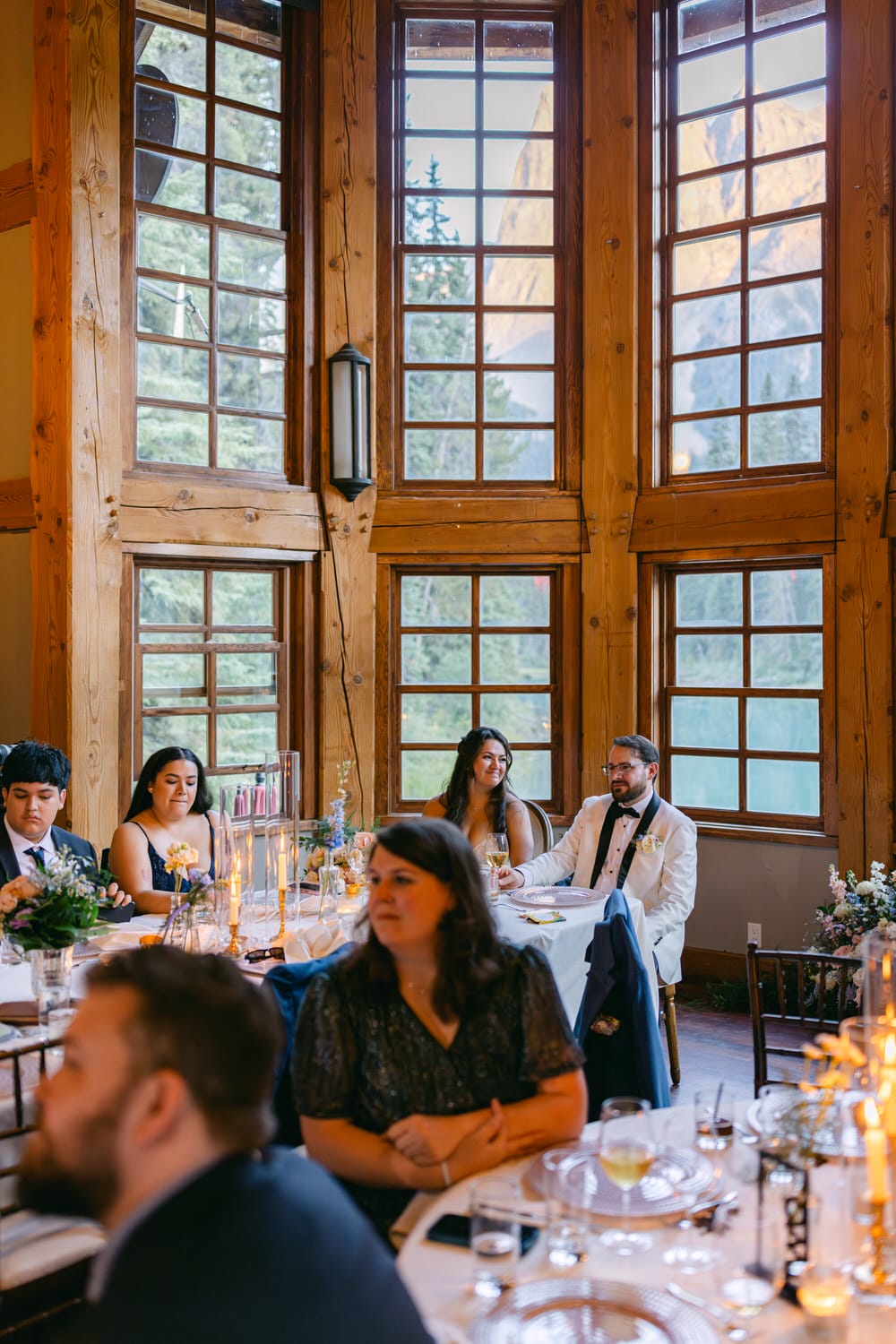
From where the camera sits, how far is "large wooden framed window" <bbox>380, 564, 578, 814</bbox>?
5.86 meters

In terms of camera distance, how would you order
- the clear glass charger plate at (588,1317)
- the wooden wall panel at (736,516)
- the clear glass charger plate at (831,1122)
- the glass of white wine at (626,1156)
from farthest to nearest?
the wooden wall panel at (736,516) → the clear glass charger plate at (831,1122) → the glass of white wine at (626,1156) → the clear glass charger plate at (588,1317)

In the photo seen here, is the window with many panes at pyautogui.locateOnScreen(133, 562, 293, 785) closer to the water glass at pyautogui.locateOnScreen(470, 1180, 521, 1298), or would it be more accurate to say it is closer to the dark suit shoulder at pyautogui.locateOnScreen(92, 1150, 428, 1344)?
the water glass at pyautogui.locateOnScreen(470, 1180, 521, 1298)

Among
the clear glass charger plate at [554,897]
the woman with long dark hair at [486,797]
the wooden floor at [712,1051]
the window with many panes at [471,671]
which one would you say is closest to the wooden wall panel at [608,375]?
the window with many panes at [471,671]

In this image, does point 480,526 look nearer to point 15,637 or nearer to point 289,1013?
point 15,637

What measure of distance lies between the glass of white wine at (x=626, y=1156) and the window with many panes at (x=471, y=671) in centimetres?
420

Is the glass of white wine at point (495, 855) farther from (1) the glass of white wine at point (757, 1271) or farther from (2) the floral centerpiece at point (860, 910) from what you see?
(1) the glass of white wine at point (757, 1271)

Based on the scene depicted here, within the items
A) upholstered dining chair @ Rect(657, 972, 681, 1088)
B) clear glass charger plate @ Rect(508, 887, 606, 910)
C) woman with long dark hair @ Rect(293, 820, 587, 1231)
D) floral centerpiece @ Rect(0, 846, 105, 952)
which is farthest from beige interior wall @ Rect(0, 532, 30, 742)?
woman with long dark hair @ Rect(293, 820, 587, 1231)

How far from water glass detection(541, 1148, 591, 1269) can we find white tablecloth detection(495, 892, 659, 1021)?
Result: 76.8 inches

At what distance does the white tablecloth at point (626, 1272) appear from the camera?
1.40m

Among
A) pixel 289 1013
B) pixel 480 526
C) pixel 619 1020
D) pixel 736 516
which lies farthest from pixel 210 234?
pixel 289 1013

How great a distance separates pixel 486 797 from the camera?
4.95 meters

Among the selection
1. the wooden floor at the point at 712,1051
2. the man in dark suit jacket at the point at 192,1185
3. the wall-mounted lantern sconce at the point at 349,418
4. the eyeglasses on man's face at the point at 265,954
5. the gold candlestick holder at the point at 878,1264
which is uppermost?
the wall-mounted lantern sconce at the point at 349,418

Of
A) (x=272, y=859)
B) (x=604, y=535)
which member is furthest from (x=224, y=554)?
(x=604, y=535)

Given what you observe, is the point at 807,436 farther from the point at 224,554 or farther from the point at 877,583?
the point at 224,554
